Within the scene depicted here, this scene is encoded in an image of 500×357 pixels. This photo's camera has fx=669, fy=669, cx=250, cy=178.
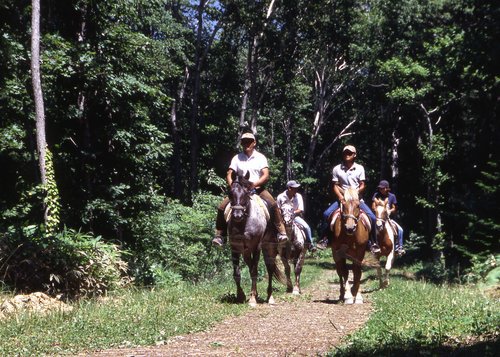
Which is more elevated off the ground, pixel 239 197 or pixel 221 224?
pixel 239 197

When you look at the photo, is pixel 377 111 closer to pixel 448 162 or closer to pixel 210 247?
pixel 448 162

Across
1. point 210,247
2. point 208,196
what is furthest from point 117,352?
point 208,196

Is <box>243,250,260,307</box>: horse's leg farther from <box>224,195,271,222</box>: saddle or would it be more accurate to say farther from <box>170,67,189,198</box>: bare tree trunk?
<box>170,67,189,198</box>: bare tree trunk

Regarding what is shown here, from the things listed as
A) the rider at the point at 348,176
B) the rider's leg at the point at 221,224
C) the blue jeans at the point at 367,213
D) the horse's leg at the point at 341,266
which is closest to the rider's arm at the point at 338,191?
the rider at the point at 348,176

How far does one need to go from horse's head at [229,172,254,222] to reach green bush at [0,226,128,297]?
4065 mm

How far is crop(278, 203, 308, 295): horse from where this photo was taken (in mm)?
17016

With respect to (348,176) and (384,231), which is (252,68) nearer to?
(384,231)

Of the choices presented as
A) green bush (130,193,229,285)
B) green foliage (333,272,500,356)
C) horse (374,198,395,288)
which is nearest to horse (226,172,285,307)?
green foliage (333,272,500,356)

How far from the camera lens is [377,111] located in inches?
1922

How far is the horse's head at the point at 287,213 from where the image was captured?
1695 cm

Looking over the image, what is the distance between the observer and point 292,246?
1762 cm

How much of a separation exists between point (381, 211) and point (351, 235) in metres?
5.35

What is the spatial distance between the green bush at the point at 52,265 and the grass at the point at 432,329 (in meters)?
6.26

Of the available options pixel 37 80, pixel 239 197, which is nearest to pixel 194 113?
pixel 37 80
